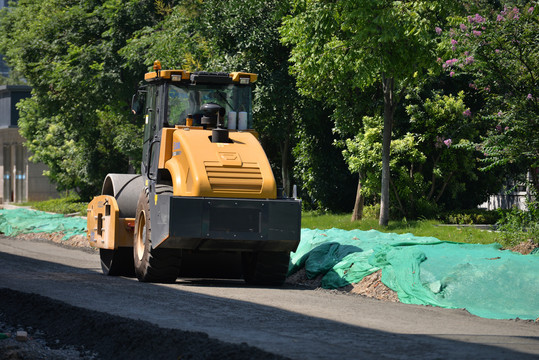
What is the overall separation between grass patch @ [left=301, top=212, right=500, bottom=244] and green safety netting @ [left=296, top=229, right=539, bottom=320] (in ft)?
10.4

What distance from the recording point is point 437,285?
490 inches

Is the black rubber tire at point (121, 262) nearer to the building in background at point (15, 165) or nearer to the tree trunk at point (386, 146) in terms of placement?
the tree trunk at point (386, 146)

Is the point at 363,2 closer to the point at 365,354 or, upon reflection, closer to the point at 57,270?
the point at 57,270

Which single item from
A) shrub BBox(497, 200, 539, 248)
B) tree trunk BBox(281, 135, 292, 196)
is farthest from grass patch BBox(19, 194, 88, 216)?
shrub BBox(497, 200, 539, 248)

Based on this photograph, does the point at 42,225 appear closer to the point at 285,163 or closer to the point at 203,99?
the point at 285,163

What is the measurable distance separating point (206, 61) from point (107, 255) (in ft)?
46.6

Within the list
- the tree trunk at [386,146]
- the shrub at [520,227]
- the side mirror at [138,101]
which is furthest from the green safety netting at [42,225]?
the shrub at [520,227]

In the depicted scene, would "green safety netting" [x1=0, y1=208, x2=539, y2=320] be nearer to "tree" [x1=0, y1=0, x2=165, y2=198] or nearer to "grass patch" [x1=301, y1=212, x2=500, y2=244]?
"grass patch" [x1=301, y1=212, x2=500, y2=244]

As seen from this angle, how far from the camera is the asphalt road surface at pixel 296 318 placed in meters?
7.93

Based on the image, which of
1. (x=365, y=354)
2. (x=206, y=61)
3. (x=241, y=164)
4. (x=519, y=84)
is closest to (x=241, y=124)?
(x=241, y=164)

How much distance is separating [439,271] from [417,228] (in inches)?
364

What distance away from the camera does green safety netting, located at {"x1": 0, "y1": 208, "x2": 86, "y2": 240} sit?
27375mm

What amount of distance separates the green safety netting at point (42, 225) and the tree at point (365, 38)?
9.82 m

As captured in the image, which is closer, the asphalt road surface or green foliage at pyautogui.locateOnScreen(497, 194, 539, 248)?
the asphalt road surface
